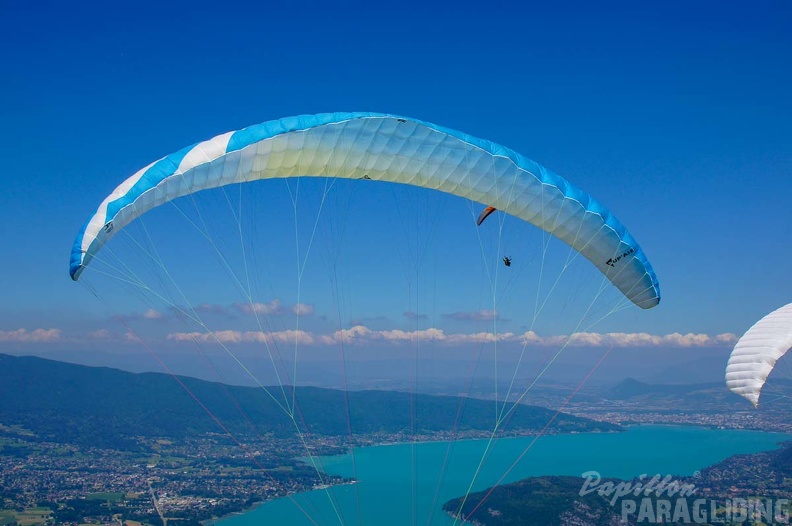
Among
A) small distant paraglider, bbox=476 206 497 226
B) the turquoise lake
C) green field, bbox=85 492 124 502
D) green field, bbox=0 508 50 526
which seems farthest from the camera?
the turquoise lake

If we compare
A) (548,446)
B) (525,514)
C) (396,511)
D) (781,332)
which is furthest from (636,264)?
(548,446)

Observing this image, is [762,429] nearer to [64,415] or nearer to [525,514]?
[525,514]

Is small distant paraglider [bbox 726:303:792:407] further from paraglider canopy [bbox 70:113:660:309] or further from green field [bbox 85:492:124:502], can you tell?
green field [bbox 85:492:124:502]

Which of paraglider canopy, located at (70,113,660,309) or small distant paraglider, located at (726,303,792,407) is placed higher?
paraglider canopy, located at (70,113,660,309)

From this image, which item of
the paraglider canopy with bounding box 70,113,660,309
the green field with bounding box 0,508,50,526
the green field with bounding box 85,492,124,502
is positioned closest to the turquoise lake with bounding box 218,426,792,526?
the green field with bounding box 85,492,124,502

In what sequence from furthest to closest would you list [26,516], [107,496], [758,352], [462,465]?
1. [462,465]
2. [107,496]
3. [26,516]
4. [758,352]

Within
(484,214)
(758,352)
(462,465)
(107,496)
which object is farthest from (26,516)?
(462,465)

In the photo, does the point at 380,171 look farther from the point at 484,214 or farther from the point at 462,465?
the point at 462,465
